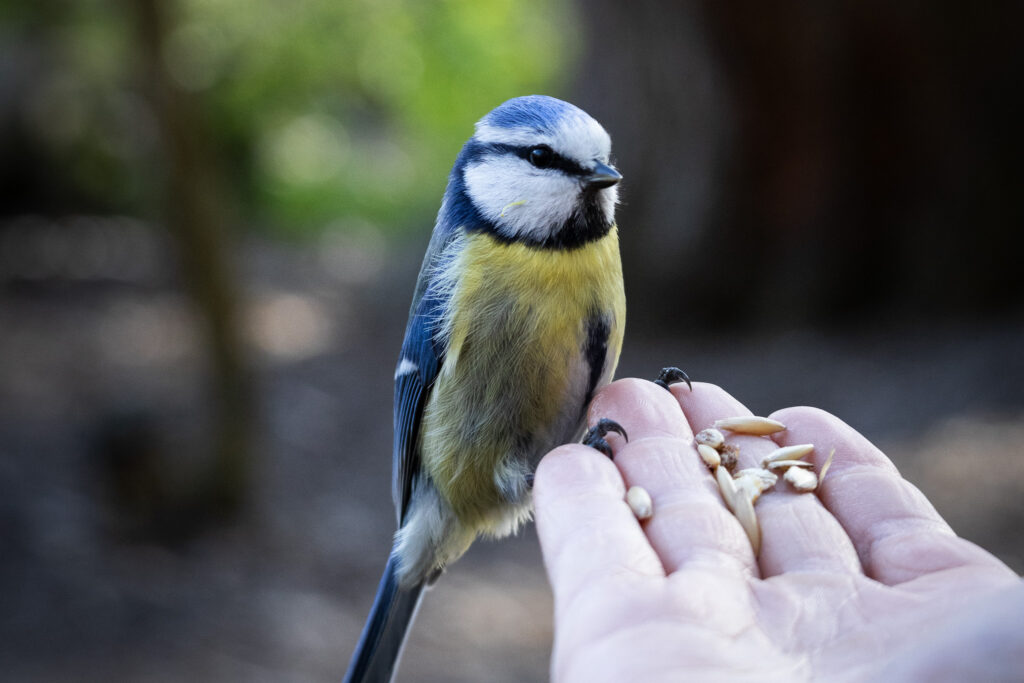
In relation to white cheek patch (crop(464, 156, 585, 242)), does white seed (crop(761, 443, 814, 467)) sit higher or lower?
lower

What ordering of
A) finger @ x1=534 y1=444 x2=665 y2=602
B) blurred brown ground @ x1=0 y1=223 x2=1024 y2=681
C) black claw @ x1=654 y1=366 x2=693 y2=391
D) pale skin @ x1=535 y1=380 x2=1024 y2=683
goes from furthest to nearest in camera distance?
blurred brown ground @ x1=0 y1=223 x2=1024 y2=681 → black claw @ x1=654 y1=366 x2=693 y2=391 → finger @ x1=534 y1=444 x2=665 y2=602 → pale skin @ x1=535 y1=380 x2=1024 y2=683

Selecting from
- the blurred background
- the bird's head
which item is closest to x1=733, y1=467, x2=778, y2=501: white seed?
the bird's head

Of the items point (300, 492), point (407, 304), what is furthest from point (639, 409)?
point (407, 304)

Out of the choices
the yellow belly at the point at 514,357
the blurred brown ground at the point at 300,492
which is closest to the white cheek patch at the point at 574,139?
the yellow belly at the point at 514,357

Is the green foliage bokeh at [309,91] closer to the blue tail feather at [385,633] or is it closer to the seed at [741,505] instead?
the blue tail feather at [385,633]

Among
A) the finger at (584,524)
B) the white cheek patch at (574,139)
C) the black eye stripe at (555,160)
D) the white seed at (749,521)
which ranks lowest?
the finger at (584,524)

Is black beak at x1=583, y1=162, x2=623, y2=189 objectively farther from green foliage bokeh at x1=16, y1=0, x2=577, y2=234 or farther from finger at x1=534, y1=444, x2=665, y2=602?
green foliage bokeh at x1=16, y1=0, x2=577, y2=234

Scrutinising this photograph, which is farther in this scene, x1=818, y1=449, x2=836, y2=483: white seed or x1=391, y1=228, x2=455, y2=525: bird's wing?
x1=391, y1=228, x2=455, y2=525: bird's wing
